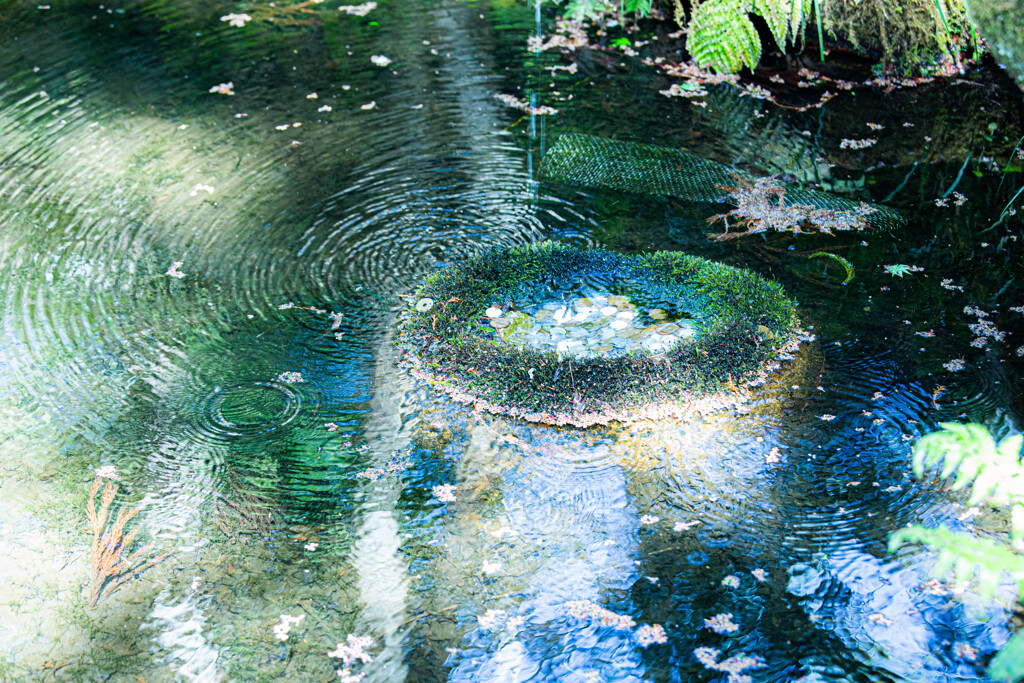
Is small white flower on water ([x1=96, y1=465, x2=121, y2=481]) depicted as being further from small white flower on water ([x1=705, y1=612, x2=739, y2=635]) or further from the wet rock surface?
small white flower on water ([x1=705, y1=612, x2=739, y2=635])

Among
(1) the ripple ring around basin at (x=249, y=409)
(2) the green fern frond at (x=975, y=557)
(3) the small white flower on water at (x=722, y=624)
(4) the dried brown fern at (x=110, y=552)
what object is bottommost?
(3) the small white flower on water at (x=722, y=624)

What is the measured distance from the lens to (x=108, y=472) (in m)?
3.14

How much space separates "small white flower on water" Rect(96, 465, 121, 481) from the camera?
10.2 ft

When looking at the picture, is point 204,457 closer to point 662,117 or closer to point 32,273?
point 32,273

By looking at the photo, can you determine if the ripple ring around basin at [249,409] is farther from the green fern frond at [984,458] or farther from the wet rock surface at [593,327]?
the green fern frond at [984,458]

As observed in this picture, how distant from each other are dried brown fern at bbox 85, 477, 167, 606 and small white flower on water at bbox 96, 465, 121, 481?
0.33 feet

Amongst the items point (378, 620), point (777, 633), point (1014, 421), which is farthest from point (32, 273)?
point (1014, 421)

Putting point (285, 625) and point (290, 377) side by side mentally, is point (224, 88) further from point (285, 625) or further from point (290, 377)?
point (285, 625)

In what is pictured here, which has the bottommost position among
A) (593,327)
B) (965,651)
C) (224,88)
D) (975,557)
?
(965,651)

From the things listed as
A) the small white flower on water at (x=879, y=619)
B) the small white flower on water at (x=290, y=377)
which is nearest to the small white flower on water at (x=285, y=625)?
the small white flower on water at (x=290, y=377)

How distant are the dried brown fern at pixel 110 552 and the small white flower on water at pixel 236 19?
5.34 meters

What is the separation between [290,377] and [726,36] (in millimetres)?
4105

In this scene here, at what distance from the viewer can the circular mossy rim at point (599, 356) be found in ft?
11.0

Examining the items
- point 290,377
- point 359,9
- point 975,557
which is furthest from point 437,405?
point 359,9
